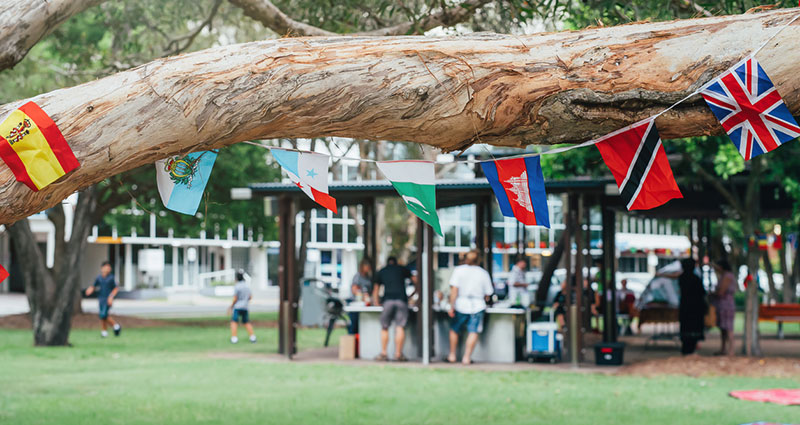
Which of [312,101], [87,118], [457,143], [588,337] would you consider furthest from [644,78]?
[588,337]

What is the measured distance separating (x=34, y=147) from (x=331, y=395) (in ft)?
24.6

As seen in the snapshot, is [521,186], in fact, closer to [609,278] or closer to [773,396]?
[773,396]

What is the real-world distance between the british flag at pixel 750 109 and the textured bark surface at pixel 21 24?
11.5ft

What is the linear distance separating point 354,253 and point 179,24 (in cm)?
4536

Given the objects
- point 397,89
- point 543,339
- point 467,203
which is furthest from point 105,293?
point 397,89

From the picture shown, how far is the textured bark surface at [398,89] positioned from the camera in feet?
13.1

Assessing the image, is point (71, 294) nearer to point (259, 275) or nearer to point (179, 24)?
point (179, 24)

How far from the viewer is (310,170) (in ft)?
17.4

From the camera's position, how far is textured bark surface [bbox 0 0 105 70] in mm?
5070

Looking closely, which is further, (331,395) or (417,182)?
(331,395)

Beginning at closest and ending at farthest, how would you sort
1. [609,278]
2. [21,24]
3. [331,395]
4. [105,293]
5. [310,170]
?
[21,24] < [310,170] < [331,395] < [105,293] < [609,278]

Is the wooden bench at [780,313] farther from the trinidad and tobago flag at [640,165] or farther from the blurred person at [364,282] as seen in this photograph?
the trinidad and tobago flag at [640,165]

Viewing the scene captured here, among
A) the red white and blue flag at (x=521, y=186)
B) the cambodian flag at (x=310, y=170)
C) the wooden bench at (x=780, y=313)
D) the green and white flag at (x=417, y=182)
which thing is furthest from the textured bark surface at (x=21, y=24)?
the wooden bench at (x=780, y=313)

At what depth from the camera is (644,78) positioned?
417 cm
